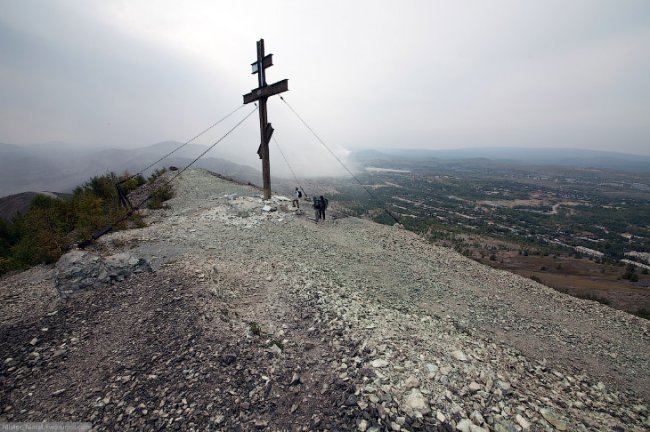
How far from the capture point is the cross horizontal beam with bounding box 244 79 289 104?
1273 cm

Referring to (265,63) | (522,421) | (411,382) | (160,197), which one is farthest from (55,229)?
(522,421)

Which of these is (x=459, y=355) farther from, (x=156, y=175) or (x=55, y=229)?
(x=156, y=175)

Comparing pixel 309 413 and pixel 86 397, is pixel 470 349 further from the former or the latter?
pixel 86 397

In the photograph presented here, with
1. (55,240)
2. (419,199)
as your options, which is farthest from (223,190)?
(419,199)

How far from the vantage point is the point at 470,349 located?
555 centimetres

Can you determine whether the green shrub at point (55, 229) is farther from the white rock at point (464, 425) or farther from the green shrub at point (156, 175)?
the white rock at point (464, 425)

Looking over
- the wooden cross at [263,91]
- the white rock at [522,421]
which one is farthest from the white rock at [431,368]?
the wooden cross at [263,91]

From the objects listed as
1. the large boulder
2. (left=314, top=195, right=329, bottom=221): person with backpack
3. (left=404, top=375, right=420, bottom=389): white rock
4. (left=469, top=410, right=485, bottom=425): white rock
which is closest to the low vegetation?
the large boulder

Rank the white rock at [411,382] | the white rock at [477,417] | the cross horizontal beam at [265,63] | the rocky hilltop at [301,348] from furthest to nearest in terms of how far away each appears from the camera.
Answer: the cross horizontal beam at [265,63]
the white rock at [411,382]
the rocky hilltop at [301,348]
the white rock at [477,417]

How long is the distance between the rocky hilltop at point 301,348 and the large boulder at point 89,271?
4cm

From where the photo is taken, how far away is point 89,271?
22.8 feet

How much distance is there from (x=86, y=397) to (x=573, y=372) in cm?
924

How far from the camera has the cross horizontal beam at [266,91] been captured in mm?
12734

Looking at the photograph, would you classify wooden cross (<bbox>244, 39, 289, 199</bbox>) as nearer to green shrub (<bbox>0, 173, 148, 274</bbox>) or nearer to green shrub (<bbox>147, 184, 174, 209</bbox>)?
green shrub (<bbox>147, 184, 174, 209</bbox>)
